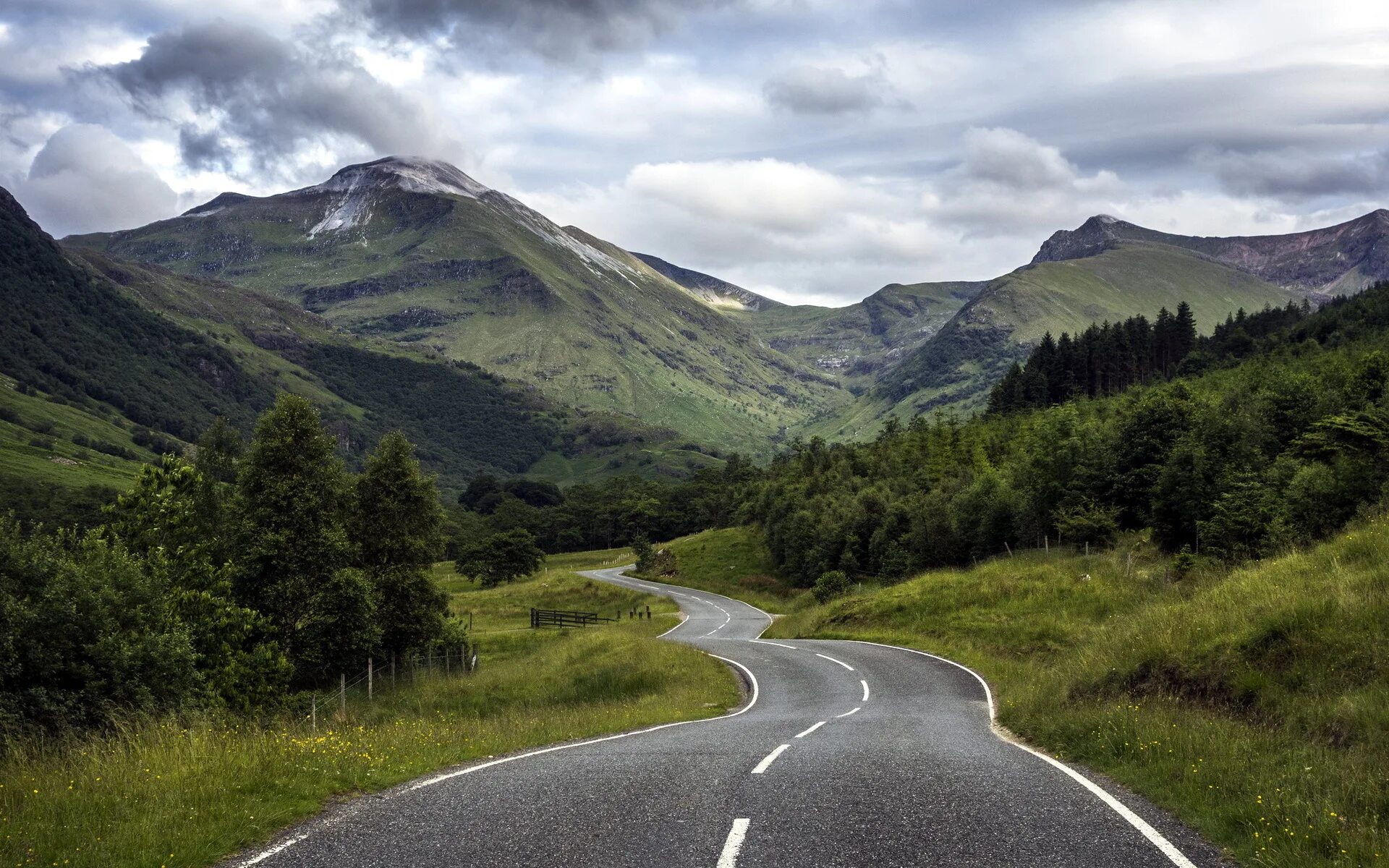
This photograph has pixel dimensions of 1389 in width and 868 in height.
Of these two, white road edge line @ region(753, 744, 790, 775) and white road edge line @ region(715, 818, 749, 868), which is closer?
white road edge line @ region(715, 818, 749, 868)

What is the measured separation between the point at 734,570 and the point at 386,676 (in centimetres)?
6494

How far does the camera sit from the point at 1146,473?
46281 millimetres

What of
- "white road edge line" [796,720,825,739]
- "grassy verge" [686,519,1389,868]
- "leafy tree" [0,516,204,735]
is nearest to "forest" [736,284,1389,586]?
"grassy verge" [686,519,1389,868]

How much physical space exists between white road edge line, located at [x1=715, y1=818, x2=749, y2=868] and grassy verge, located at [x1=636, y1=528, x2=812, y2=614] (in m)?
62.2

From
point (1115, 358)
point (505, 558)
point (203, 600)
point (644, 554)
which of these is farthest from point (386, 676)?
point (1115, 358)

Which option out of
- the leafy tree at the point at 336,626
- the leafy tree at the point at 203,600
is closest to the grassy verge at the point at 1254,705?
the leafy tree at the point at 336,626

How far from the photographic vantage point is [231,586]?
34531 mm

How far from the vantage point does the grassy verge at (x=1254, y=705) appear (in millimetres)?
8055

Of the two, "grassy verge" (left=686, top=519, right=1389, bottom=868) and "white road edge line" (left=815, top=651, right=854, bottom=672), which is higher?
"grassy verge" (left=686, top=519, right=1389, bottom=868)

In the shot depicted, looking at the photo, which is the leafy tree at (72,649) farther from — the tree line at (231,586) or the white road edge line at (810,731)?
the white road edge line at (810,731)

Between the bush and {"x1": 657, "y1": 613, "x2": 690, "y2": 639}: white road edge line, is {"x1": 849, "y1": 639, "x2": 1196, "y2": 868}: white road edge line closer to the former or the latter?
{"x1": 657, "y1": 613, "x2": 690, "y2": 639}: white road edge line

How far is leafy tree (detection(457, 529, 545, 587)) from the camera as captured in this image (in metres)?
120

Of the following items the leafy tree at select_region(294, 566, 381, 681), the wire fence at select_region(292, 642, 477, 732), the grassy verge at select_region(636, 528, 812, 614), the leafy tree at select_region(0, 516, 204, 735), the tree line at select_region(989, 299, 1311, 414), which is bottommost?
the grassy verge at select_region(636, 528, 812, 614)

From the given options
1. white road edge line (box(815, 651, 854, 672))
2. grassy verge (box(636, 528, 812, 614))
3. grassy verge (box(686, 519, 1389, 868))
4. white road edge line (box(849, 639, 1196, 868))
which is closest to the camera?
white road edge line (box(849, 639, 1196, 868))
